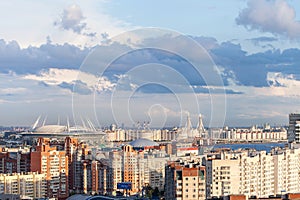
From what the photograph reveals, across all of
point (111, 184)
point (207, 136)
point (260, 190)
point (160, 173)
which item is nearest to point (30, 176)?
point (111, 184)

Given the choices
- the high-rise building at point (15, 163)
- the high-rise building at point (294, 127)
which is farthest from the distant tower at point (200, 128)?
the high-rise building at point (15, 163)

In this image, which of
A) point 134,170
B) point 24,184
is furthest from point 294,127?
point 24,184

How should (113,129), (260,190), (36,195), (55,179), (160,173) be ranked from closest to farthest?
(260,190), (36,195), (55,179), (160,173), (113,129)

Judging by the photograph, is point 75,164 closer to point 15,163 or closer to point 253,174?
point 15,163

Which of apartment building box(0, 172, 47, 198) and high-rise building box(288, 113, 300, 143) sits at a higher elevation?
high-rise building box(288, 113, 300, 143)

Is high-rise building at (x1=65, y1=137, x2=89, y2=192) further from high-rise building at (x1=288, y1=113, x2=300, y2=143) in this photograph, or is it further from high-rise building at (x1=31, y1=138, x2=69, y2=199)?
high-rise building at (x1=288, y1=113, x2=300, y2=143)

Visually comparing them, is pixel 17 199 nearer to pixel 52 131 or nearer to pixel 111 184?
pixel 111 184

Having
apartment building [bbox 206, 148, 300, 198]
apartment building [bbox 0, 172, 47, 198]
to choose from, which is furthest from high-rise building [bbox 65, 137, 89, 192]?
apartment building [bbox 206, 148, 300, 198]
